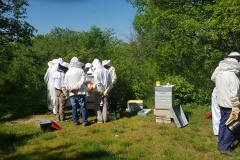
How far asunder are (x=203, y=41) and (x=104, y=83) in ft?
23.1

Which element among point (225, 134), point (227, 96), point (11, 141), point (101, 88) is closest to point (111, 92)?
point (101, 88)

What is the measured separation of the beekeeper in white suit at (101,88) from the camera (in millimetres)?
8078

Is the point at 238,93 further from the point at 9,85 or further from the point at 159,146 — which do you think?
the point at 9,85

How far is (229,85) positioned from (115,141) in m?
2.97

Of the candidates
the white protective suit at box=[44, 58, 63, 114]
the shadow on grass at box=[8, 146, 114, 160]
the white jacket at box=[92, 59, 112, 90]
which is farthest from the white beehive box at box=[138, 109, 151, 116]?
the shadow on grass at box=[8, 146, 114, 160]

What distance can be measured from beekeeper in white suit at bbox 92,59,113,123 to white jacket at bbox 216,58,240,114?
3.71 metres

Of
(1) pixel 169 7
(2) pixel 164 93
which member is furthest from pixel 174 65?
(2) pixel 164 93

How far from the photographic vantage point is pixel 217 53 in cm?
1380

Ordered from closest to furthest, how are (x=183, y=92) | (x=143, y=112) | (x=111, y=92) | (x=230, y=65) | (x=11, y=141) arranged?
(x=230, y=65) < (x=11, y=141) < (x=143, y=112) < (x=111, y=92) < (x=183, y=92)

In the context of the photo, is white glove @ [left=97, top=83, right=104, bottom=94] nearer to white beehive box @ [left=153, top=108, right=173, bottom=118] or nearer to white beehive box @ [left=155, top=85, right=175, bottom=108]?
white beehive box @ [left=155, top=85, right=175, bottom=108]

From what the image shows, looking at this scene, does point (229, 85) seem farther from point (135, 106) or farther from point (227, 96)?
point (135, 106)

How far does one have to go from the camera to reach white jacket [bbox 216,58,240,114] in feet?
17.2

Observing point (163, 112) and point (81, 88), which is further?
point (163, 112)

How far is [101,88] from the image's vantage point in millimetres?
8102
